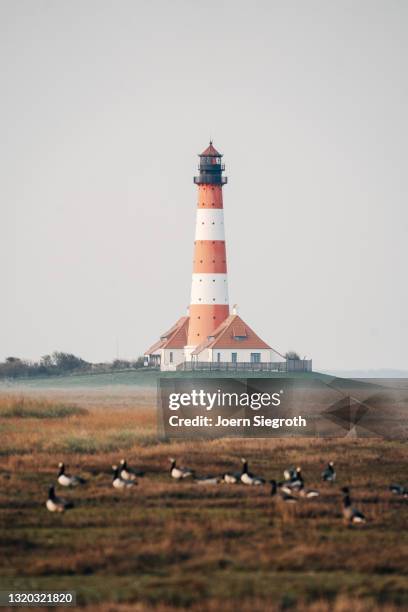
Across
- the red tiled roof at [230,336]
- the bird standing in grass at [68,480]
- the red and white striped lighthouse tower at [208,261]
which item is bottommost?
the bird standing in grass at [68,480]

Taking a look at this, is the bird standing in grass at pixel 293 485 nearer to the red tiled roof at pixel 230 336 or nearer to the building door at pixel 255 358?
the red tiled roof at pixel 230 336

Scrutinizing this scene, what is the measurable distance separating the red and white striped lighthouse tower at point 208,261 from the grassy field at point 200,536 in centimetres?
6291

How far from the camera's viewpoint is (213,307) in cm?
11344

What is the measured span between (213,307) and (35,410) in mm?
49652

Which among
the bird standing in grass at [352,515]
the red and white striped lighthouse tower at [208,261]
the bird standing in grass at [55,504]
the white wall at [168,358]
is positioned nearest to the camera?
the bird standing in grass at [352,515]

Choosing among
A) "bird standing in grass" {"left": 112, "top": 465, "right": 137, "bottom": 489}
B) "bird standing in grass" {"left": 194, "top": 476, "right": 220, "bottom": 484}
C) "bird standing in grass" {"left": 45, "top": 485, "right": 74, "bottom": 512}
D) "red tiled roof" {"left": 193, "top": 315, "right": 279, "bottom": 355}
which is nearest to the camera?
"bird standing in grass" {"left": 45, "top": 485, "right": 74, "bottom": 512}

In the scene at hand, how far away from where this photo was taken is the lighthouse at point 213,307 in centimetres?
11200

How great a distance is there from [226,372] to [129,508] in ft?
262

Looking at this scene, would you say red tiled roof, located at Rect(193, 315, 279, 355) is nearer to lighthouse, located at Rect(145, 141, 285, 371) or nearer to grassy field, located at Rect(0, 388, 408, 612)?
lighthouse, located at Rect(145, 141, 285, 371)

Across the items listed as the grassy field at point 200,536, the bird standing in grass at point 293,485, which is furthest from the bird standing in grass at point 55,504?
the bird standing in grass at point 293,485

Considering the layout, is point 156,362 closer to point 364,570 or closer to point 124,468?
Result: point 124,468

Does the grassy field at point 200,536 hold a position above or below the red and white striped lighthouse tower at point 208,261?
below

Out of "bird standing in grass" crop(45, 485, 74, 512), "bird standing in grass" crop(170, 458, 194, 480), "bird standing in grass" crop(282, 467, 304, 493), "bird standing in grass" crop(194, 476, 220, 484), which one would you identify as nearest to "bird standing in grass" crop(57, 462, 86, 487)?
"bird standing in grass" crop(170, 458, 194, 480)

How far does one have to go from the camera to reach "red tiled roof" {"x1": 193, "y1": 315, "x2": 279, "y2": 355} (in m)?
115
